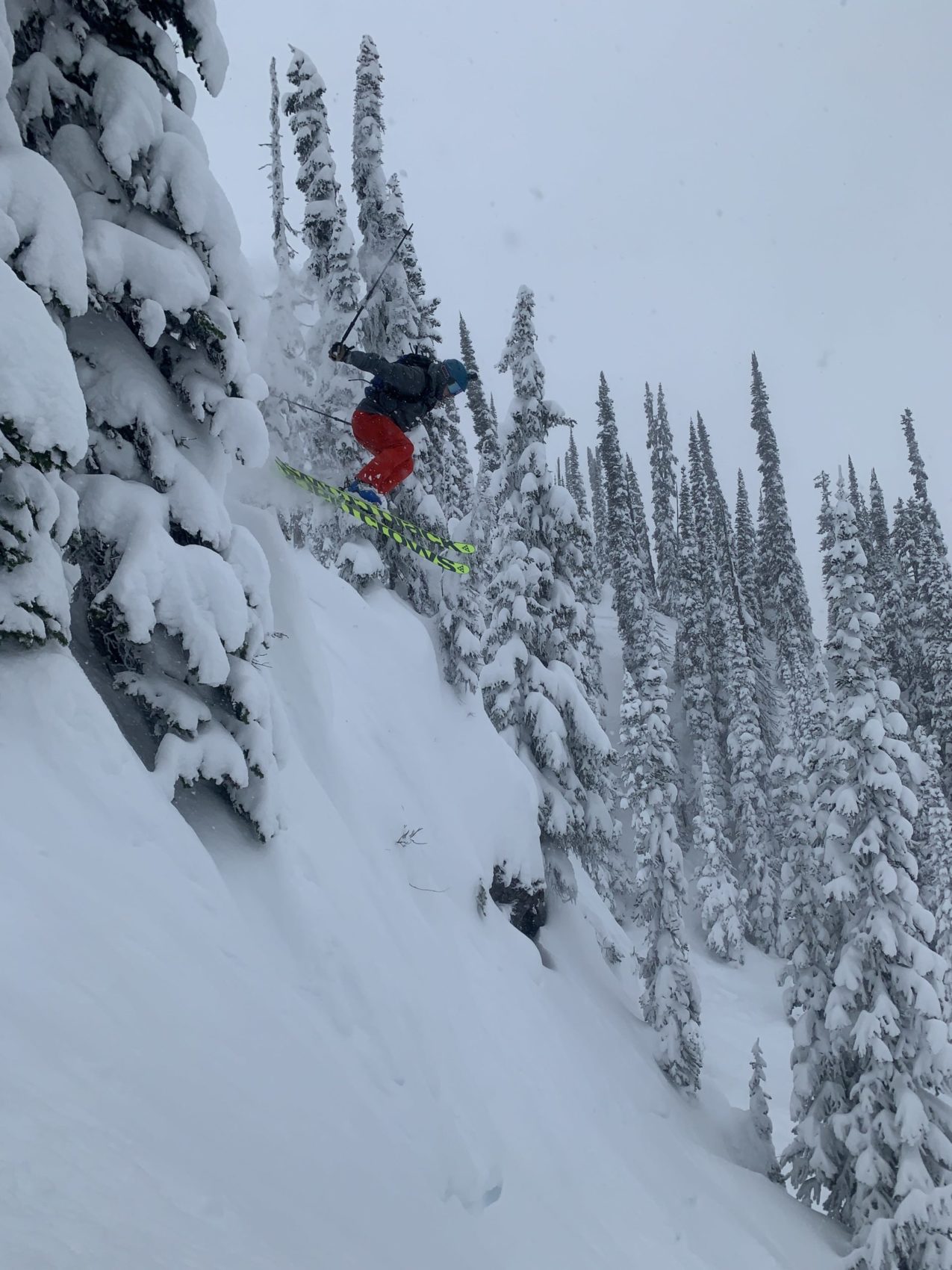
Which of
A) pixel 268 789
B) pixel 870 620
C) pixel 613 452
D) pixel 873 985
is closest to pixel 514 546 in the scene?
pixel 870 620

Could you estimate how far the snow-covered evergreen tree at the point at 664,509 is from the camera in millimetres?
68000

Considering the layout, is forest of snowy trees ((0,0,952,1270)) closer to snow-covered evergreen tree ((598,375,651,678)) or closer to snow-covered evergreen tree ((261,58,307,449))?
snow-covered evergreen tree ((261,58,307,449))

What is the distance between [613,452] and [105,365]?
5699 cm

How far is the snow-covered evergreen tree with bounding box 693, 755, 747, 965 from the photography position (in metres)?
37.6

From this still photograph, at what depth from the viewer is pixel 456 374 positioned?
9969mm

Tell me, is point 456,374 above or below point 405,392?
above

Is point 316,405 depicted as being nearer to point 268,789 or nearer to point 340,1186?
point 268,789

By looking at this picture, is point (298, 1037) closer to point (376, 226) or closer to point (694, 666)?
point (376, 226)

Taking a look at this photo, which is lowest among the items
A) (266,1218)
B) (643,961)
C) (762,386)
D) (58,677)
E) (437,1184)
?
(643,961)

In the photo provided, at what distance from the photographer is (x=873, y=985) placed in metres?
14.8

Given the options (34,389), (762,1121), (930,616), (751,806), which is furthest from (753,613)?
(34,389)

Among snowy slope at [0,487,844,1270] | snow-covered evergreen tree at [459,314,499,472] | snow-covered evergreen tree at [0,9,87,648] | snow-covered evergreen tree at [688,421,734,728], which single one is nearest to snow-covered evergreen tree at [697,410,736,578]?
snow-covered evergreen tree at [688,421,734,728]

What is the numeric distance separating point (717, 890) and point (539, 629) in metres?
26.1

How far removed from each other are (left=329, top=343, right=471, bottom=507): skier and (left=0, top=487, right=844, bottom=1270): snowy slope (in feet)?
7.26
